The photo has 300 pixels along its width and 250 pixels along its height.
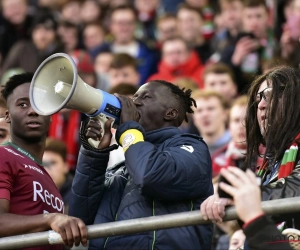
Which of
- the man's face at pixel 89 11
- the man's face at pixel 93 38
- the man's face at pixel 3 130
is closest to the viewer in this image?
the man's face at pixel 3 130

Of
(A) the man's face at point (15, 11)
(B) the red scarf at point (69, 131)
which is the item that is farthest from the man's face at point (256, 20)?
(A) the man's face at point (15, 11)

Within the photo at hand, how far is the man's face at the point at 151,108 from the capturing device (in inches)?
205

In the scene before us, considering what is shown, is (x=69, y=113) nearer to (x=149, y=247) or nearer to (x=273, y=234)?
(x=149, y=247)

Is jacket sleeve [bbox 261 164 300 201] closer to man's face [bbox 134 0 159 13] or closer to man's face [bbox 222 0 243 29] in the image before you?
man's face [bbox 222 0 243 29]

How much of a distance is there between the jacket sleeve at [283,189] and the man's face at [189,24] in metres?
7.75

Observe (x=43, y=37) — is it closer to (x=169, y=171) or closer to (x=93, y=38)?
(x=93, y=38)

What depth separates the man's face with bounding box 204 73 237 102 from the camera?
9.89m

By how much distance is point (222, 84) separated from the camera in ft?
32.5

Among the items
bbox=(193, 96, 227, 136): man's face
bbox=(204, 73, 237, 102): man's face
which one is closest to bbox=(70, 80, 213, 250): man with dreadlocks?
bbox=(193, 96, 227, 136): man's face

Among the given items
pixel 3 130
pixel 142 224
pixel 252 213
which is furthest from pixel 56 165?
pixel 252 213

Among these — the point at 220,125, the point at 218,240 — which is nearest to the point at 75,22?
the point at 220,125

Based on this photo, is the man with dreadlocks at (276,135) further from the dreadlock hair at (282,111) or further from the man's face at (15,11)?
the man's face at (15,11)

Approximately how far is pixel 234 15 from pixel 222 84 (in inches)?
81.5

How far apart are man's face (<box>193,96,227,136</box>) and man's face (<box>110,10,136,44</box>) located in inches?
133
